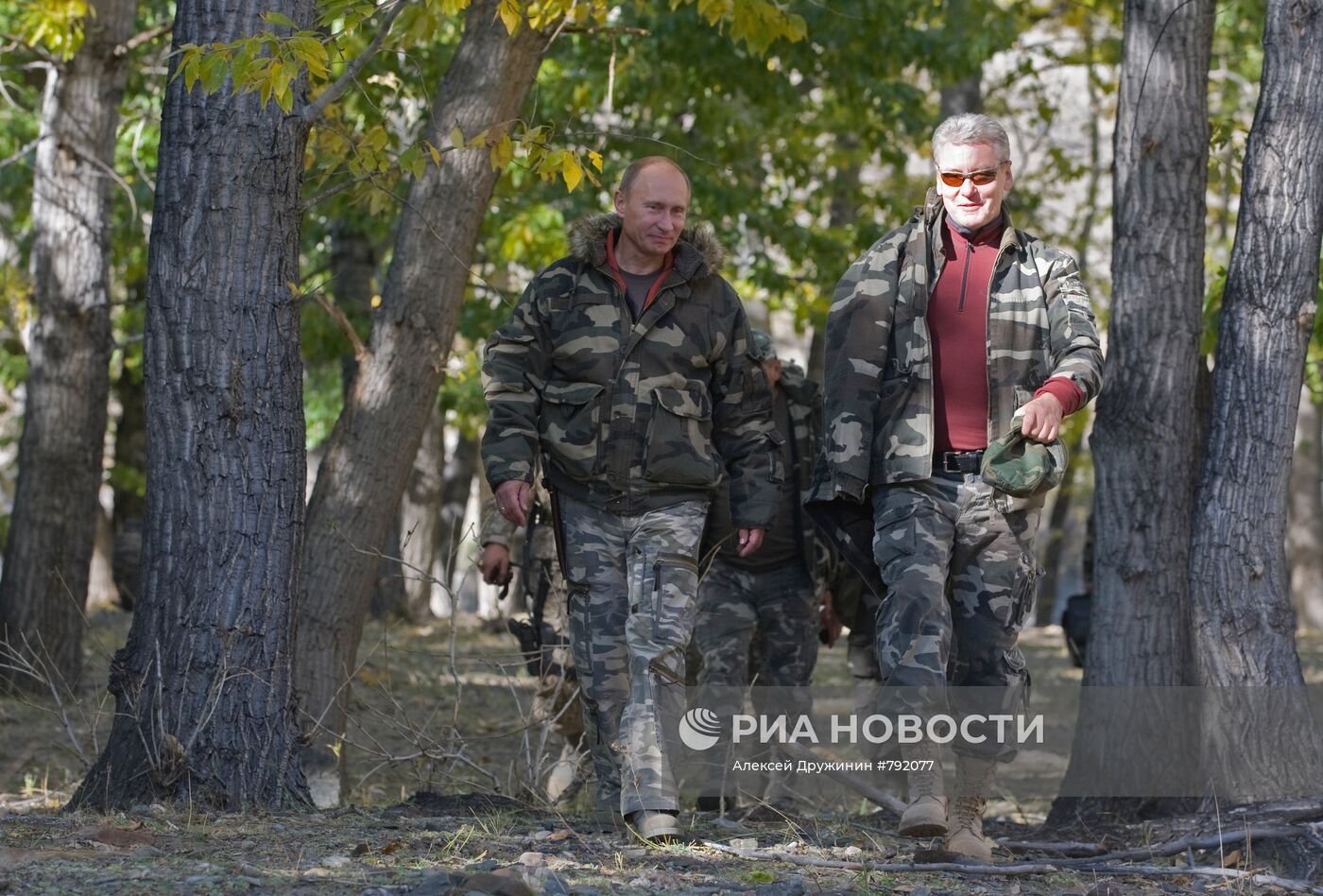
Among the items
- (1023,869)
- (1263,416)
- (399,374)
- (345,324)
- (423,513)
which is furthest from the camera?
(423,513)

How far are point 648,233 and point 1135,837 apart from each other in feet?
9.26

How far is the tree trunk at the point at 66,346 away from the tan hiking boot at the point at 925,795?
23.5 ft

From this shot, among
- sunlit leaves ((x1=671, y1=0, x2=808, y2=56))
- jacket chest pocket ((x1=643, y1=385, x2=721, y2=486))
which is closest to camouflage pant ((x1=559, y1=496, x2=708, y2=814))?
jacket chest pocket ((x1=643, y1=385, x2=721, y2=486))

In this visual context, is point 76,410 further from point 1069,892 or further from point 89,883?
point 1069,892

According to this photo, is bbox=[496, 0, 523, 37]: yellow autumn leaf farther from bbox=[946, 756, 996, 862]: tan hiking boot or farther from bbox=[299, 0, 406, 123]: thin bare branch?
bbox=[946, 756, 996, 862]: tan hiking boot

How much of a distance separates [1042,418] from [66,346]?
25.1 ft

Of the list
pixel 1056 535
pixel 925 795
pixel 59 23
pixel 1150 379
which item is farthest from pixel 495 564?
pixel 1056 535

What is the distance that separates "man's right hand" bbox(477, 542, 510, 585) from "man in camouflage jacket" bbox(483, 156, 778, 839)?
1.06 ft

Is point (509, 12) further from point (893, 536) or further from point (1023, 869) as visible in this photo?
point (1023, 869)

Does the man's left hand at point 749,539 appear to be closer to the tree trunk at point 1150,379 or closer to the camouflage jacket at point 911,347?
the camouflage jacket at point 911,347

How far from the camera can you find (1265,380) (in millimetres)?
5984

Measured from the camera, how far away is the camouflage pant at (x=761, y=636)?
679 centimetres

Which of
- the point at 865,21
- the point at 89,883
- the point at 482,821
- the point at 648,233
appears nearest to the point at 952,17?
the point at 865,21

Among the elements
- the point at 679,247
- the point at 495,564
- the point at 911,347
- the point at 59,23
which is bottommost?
the point at 495,564
